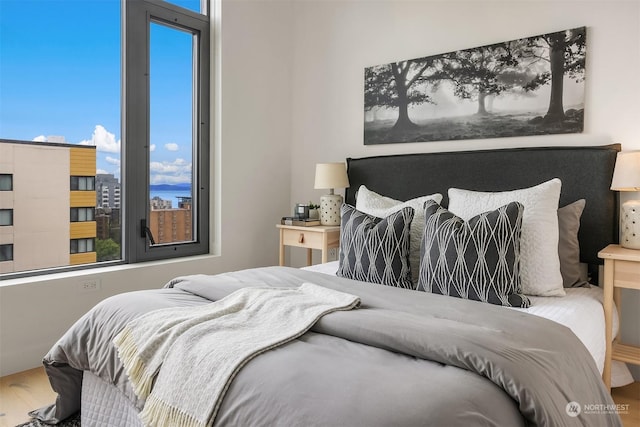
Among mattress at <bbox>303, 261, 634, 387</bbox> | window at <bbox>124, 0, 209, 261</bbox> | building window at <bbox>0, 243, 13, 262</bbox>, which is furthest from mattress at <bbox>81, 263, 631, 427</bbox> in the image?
window at <bbox>124, 0, 209, 261</bbox>

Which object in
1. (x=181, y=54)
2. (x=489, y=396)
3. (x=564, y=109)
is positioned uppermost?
(x=181, y=54)

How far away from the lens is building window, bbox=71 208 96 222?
310 cm

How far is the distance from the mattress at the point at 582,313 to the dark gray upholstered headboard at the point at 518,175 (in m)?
0.38

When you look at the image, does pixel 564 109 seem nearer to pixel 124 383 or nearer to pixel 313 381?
pixel 313 381

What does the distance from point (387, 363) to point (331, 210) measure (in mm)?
2351

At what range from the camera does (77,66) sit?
308 centimetres

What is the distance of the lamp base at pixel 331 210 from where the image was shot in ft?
11.9

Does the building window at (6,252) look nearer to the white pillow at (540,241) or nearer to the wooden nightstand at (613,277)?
the white pillow at (540,241)

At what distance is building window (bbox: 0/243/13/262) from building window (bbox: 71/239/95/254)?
1.16ft

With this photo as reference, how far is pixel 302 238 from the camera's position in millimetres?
3629

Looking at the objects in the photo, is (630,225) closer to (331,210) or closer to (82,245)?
(331,210)

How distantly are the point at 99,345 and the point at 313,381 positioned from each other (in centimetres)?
104

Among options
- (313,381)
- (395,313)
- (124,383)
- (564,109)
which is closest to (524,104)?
(564,109)

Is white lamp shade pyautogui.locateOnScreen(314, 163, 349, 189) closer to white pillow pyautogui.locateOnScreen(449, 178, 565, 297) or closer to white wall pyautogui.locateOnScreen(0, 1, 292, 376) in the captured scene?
white wall pyautogui.locateOnScreen(0, 1, 292, 376)
